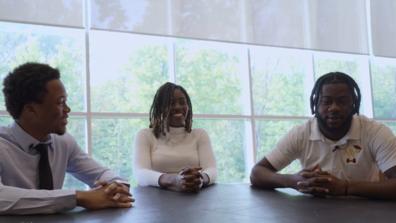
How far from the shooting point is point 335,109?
6.52 feet

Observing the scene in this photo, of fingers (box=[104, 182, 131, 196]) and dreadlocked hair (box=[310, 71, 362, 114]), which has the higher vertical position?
dreadlocked hair (box=[310, 71, 362, 114])

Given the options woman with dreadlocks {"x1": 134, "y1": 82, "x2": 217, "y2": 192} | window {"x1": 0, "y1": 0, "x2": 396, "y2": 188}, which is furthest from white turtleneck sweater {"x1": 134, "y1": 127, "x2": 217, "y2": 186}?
window {"x1": 0, "y1": 0, "x2": 396, "y2": 188}

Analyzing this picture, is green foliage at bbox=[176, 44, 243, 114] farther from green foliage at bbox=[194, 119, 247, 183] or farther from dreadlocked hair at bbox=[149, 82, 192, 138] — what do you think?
dreadlocked hair at bbox=[149, 82, 192, 138]

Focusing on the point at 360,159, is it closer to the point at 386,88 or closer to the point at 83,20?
the point at 83,20

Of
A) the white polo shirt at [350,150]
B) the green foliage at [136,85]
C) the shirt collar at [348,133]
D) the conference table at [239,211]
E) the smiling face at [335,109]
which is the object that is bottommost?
the conference table at [239,211]

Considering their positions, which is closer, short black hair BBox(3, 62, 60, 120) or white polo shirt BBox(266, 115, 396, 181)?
short black hair BBox(3, 62, 60, 120)

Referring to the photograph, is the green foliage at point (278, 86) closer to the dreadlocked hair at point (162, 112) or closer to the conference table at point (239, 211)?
the dreadlocked hair at point (162, 112)

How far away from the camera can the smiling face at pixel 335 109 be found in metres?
1.99

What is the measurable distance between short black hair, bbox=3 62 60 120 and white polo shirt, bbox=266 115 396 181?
1133mm

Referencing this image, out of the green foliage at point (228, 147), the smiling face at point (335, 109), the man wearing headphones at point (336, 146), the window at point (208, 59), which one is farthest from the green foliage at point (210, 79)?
the smiling face at point (335, 109)

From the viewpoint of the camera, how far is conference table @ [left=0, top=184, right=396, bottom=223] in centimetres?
119

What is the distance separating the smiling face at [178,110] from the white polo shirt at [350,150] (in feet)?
2.42

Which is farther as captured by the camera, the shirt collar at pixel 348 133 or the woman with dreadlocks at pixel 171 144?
the woman with dreadlocks at pixel 171 144

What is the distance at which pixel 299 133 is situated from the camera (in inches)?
83.7
